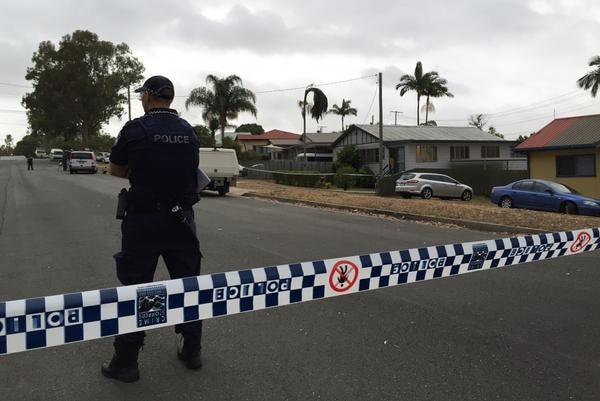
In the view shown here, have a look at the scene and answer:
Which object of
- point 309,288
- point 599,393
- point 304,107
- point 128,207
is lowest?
point 599,393

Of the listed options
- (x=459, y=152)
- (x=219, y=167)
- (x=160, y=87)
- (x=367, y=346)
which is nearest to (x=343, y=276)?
(x=367, y=346)

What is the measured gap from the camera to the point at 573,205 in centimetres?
1705

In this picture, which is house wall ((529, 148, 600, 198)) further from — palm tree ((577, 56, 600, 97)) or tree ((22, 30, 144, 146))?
tree ((22, 30, 144, 146))

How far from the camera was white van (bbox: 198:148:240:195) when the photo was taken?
21453 mm

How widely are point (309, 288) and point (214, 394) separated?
90cm

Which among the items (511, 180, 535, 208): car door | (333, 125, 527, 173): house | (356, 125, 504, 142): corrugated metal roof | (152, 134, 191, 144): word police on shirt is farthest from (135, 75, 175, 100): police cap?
(356, 125, 504, 142): corrugated metal roof

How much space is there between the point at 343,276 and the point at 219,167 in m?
18.5

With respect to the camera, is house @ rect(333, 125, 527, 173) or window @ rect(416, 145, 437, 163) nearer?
house @ rect(333, 125, 527, 173)

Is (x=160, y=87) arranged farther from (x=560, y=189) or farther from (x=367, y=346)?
(x=560, y=189)

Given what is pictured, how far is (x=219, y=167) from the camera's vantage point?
2167 cm

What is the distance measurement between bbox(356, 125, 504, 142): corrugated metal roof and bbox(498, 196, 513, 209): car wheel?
19.5 m

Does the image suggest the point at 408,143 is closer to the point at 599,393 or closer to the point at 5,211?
the point at 5,211

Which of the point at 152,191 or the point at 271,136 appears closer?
the point at 152,191

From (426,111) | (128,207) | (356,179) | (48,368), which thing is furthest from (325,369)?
(426,111)
